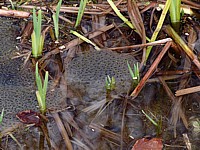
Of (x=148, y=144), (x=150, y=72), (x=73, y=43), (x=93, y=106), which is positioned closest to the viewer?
(x=148, y=144)

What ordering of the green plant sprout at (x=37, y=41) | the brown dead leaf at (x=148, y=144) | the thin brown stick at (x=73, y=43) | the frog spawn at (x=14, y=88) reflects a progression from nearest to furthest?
the brown dead leaf at (x=148, y=144) → the frog spawn at (x=14, y=88) → the green plant sprout at (x=37, y=41) → the thin brown stick at (x=73, y=43)

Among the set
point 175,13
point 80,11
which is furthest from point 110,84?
point 175,13

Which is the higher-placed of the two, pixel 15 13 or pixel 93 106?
pixel 15 13

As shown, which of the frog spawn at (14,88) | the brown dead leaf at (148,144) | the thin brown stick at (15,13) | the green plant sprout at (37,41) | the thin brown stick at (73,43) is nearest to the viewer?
the brown dead leaf at (148,144)

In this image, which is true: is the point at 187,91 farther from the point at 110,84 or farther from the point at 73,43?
the point at 73,43

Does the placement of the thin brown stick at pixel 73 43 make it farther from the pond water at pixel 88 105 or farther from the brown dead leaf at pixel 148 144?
the brown dead leaf at pixel 148 144

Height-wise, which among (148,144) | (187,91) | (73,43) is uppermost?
(73,43)

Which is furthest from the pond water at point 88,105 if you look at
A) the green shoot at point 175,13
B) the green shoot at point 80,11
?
the green shoot at point 175,13
